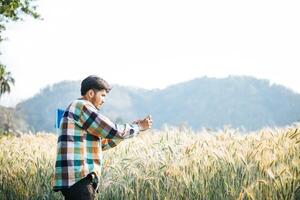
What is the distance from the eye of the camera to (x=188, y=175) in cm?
482

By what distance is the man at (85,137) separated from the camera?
4.06 meters

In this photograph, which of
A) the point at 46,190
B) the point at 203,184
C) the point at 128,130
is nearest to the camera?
the point at 128,130

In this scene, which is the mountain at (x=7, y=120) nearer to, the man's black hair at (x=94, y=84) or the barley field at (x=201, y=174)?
the barley field at (x=201, y=174)

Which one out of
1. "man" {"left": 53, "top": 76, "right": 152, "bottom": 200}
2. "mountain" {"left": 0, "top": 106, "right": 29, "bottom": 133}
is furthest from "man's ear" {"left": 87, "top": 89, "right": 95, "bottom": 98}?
"mountain" {"left": 0, "top": 106, "right": 29, "bottom": 133}

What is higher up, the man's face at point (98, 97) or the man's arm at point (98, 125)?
the man's face at point (98, 97)

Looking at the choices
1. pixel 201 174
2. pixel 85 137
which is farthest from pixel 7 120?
pixel 85 137

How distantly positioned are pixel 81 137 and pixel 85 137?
0.04 m

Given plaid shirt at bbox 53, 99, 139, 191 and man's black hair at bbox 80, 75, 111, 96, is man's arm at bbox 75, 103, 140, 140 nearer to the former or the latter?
plaid shirt at bbox 53, 99, 139, 191

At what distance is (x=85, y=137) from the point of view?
4.18 meters

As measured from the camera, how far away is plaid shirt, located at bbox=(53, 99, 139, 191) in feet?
13.3

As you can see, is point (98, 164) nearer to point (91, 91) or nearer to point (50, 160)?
point (91, 91)

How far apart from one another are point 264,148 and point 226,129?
8.72ft

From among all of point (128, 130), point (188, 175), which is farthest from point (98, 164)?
point (188, 175)

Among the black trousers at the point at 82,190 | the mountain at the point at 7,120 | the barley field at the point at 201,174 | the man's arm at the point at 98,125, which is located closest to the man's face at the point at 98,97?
the man's arm at the point at 98,125
